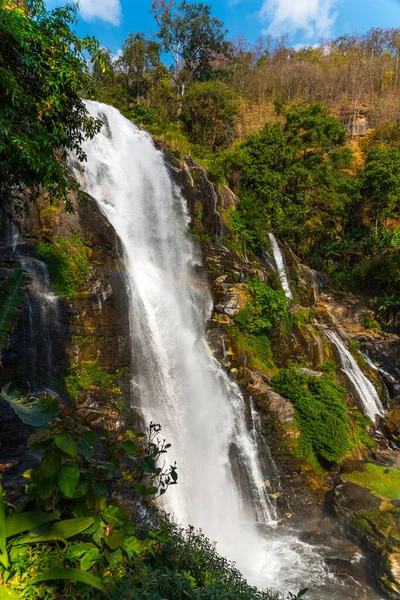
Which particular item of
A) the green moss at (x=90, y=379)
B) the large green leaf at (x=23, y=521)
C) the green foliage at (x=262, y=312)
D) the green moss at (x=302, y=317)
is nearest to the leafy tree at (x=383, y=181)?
the green moss at (x=302, y=317)

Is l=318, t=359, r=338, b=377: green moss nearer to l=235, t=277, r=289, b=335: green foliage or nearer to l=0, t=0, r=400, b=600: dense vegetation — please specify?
l=0, t=0, r=400, b=600: dense vegetation

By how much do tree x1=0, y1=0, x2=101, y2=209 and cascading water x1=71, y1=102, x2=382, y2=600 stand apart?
5401 mm

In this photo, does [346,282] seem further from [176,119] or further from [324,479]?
[176,119]

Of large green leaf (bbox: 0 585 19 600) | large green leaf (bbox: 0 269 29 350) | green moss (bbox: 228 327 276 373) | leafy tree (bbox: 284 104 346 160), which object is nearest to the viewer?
large green leaf (bbox: 0 585 19 600)

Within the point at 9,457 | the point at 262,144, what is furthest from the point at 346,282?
the point at 9,457

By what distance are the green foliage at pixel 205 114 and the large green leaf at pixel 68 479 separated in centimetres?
2382

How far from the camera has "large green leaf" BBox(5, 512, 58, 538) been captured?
6.54 feet

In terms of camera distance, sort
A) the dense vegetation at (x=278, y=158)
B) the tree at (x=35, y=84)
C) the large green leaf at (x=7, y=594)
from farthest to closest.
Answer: the dense vegetation at (x=278, y=158) < the tree at (x=35, y=84) < the large green leaf at (x=7, y=594)

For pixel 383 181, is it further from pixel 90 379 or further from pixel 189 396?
pixel 90 379

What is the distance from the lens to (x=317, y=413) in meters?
10.1

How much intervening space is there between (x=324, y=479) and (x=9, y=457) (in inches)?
312

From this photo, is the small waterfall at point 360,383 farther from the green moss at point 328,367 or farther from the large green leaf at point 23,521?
the large green leaf at point 23,521

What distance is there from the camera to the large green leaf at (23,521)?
1.99m

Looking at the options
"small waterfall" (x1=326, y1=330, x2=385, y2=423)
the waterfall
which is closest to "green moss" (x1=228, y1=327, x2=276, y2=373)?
"small waterfall" (x1=326, y1=330, x2=385, y2=423)
